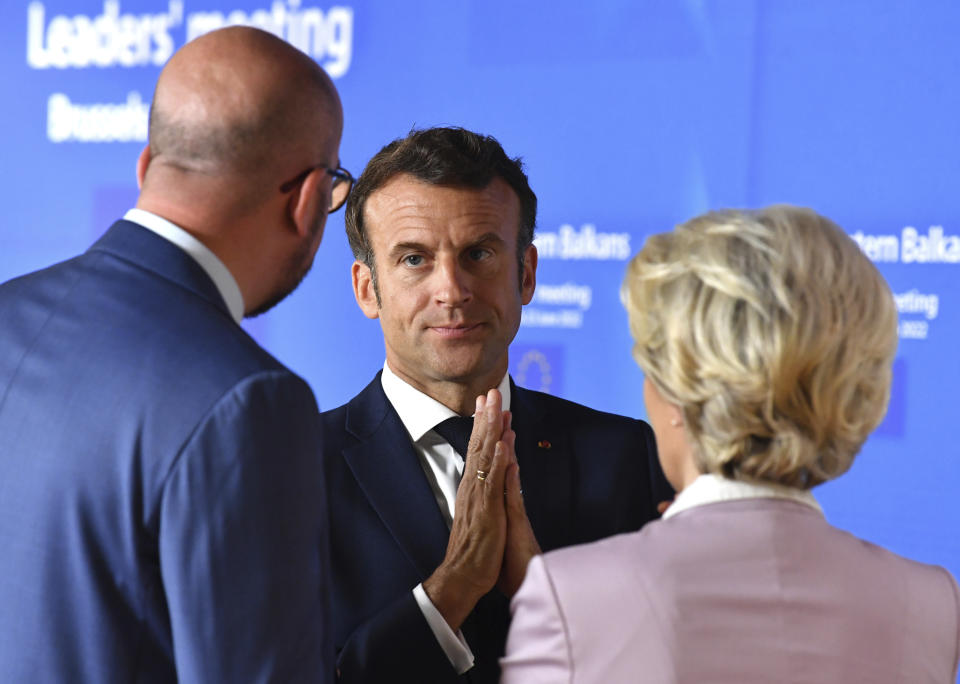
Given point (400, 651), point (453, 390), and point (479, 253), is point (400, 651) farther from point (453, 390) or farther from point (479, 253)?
point (479, 253)

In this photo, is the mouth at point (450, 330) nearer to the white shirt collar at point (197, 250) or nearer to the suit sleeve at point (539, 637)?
the white shirt collar at point (197, 250)

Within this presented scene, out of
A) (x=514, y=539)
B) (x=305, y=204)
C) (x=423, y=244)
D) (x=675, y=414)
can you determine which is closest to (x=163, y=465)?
(x=305, y=204)

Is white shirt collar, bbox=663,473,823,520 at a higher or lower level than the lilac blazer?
higher

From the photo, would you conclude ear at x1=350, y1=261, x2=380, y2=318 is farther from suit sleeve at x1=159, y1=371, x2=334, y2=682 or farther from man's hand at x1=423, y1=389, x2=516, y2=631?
suit sleeve at x1=159, y1=371, x2=334, y2=682

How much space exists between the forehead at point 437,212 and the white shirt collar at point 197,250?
766 millimetres

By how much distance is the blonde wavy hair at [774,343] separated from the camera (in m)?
1.20

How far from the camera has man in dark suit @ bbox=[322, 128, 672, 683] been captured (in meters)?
1.78

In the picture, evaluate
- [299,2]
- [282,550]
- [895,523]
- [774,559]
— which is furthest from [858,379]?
[299,2]

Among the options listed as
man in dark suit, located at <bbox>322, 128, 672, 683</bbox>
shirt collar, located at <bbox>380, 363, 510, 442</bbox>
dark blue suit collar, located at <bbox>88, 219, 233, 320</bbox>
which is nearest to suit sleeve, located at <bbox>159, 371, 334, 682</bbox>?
dark blue suit collar, located at <bbox>88, 219, 233, 320</bbox>

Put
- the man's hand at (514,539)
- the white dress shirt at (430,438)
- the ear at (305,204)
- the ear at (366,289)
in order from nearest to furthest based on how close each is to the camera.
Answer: the ear at (305,204), the man's hand at (514,539), the white dress shirt at (430,438), the ear at (366,289)

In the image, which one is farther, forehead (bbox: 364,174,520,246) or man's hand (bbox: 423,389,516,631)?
forehead (bbox: 364,174,520,246)

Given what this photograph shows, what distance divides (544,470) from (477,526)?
0.32m

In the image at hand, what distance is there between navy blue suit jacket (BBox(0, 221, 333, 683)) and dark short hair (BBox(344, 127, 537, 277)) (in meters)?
0.91

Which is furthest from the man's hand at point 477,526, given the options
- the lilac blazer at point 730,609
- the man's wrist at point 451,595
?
the lilac blazer at point 730,609
